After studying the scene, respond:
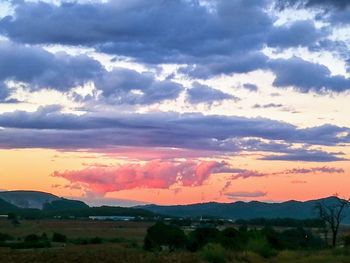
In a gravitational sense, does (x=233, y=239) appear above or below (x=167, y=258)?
above

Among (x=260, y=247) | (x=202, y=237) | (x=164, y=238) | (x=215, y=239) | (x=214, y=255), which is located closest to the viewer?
(x=214, y=255)

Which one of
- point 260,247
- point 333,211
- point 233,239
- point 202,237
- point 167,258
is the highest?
point 333,211

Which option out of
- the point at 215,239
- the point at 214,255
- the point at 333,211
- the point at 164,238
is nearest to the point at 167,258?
the point at 214,255

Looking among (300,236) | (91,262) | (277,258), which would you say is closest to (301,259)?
(277,258)

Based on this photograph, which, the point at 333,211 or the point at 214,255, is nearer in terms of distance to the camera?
the point at 214,255

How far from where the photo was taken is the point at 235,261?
65.6 meters

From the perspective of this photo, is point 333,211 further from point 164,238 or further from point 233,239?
point 233,239

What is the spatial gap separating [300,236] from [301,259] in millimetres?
57317

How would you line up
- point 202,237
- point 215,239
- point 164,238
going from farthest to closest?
point 164,238 → point 202,237 → point 215,239

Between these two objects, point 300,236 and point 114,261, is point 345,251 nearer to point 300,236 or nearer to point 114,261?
point 114,261

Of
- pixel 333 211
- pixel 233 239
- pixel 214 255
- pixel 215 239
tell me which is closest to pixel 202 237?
pixel 215 239

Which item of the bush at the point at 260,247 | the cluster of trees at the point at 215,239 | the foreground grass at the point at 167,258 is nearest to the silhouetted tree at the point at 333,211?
the cluster of trees at the point at 215,239

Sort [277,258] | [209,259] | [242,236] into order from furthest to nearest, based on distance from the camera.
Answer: [242,236], [277,258], [209,259]

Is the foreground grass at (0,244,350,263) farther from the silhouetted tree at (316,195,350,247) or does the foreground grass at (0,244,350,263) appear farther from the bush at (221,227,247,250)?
the silhouetted tree at (316,195,350,247)
